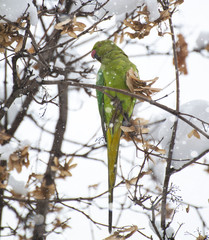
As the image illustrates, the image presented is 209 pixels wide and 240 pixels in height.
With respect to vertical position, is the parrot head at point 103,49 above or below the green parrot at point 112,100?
above

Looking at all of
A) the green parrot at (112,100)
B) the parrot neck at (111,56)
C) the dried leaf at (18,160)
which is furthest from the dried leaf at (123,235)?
the parrot neck at (111,56)

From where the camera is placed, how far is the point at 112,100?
209 centimetres

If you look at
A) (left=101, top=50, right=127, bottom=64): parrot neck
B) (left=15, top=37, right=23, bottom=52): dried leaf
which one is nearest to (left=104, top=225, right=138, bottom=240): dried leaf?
(left=15, top=37, right=23, bottom=52): dried leaf

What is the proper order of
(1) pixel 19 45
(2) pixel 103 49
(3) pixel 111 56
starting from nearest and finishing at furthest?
(1) pixel 19 45
(3) pixel 111 56
(2) pixel 103 49

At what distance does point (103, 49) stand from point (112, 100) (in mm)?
1169

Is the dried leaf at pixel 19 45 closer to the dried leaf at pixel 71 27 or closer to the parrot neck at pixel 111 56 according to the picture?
the dried leaf at pixel 71 27

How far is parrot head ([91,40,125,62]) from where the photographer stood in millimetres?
3022

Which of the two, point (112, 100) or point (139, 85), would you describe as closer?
point (139, 85)

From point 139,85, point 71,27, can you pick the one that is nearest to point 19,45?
point 71,27

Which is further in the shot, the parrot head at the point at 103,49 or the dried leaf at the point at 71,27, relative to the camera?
the parrot head at the point at 103,49

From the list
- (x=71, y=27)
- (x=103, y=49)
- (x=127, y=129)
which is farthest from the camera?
(x=103, y=49)

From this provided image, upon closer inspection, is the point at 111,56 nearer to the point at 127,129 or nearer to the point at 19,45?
the point at 127,129

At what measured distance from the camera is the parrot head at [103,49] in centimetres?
302

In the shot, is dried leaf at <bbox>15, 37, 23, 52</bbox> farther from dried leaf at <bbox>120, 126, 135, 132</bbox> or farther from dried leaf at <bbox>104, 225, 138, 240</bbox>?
dried leaf at <bbox>104, 225, 138, 240</bbox>
